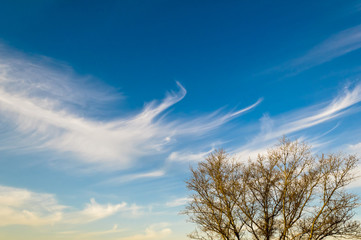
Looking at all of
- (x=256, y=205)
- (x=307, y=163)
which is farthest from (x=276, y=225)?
(x=307, y=163)

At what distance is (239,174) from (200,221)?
5023 mm

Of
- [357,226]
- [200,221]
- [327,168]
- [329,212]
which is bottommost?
[357,226]

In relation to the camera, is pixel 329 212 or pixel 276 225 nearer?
pixel 329 212

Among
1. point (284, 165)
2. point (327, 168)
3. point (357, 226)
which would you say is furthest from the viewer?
point (284, 165)

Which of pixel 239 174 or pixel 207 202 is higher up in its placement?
pixel 239 174

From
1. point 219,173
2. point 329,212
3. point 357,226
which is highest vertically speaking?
point 219,173

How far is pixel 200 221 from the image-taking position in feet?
76.5

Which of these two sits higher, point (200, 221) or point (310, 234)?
point (200, 221)

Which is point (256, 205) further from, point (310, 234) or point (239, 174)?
point (310, 234)

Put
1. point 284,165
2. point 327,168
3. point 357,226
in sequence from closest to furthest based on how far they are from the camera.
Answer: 1. point 357,226
2. point 327,168
3. point 284,165

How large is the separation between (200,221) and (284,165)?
27.2 feet

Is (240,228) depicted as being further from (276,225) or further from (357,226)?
(357,226)

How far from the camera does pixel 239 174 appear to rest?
77.4 ft

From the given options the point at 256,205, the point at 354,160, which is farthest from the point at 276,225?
the point at 354,160
